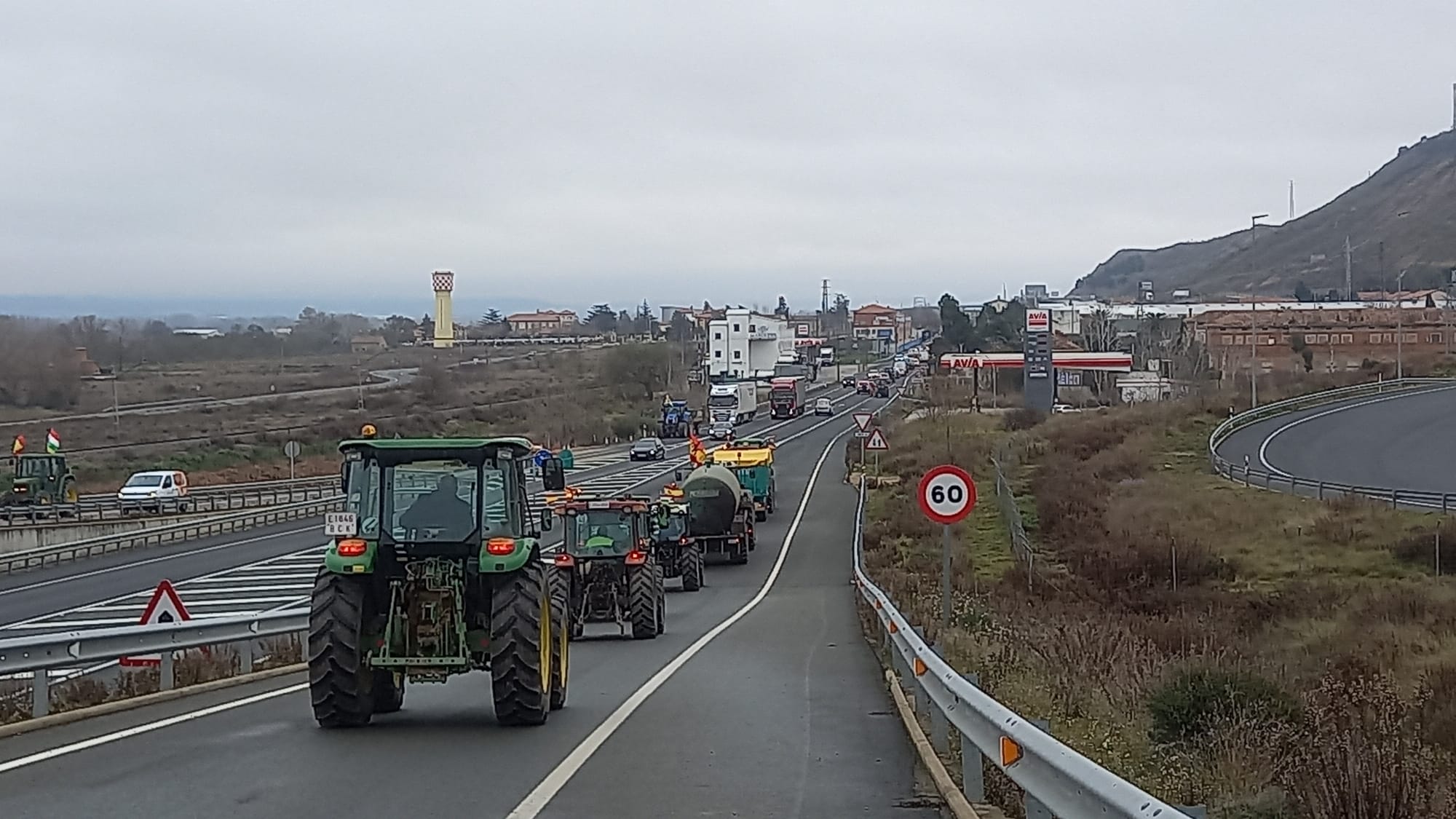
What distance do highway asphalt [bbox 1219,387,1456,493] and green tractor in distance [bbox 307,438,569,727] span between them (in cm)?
4391

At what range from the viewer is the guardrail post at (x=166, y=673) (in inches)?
657

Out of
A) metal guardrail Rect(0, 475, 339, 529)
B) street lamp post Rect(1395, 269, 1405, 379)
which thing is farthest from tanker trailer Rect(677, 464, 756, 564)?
street lamp post Rect(1395, 269, 1405, 379)

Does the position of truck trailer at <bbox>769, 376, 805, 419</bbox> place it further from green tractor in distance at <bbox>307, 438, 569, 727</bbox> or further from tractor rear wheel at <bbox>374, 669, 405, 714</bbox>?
green tractor in distance at <bbox>307, 438, 569, 727</bbox>

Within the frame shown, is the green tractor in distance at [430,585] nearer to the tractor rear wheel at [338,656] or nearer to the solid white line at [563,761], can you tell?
the tractor rear wheel at [338,656]

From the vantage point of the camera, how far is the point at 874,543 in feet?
156

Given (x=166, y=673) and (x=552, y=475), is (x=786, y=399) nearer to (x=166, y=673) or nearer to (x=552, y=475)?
(x=166, y=673)

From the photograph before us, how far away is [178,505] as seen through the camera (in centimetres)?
6266

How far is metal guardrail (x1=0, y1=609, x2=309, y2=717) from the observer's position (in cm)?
1461

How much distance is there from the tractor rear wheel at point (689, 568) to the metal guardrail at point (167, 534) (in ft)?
54.7

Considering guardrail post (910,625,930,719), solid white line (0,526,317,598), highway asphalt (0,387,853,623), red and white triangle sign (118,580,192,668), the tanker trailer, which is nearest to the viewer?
guardrail post (910,625,930,719)

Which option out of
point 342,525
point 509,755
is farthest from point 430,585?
point 509,755

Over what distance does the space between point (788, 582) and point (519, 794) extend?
33.7m

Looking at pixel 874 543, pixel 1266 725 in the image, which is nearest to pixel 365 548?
pixel 1266 725

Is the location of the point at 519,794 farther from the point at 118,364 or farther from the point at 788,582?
the point at 118,364
